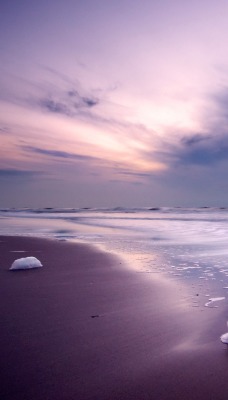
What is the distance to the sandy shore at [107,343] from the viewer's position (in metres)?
1.93

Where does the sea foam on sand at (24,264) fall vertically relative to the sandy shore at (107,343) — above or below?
above

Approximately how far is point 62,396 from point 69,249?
587 cm

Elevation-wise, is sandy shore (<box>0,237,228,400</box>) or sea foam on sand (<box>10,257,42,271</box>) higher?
sea foam on sand (<box>10,257,42,271</box>)

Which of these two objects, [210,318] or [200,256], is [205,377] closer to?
[210,318]

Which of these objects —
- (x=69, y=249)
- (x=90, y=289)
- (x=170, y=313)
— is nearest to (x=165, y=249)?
(x=69, y=249)

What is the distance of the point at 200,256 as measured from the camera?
6629 millimetres

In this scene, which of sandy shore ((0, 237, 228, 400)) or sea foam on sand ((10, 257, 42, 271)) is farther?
sea foam on sand ((10, 257, 42, 271))

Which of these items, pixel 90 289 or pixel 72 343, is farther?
pixel 90 289

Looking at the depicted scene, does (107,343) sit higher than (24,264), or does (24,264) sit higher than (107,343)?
(24,264)

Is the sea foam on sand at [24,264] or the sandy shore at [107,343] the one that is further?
the sea foam on sand at [24,264]

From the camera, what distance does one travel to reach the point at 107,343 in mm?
2502

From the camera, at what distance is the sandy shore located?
1.93 m

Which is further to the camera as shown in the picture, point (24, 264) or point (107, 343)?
point (24, 264)

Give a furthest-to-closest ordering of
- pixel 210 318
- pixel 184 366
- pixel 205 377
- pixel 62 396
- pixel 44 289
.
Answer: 1. pixel 44 289
2. pixel 210 318
3. pixel 184 366
4. pixel 205 377
5. pixel 62 396
